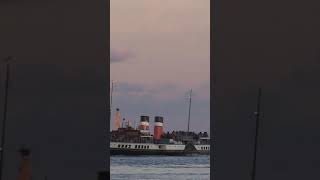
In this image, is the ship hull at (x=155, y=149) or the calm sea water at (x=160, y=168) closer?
the calm sea water at (x=160, y=168)

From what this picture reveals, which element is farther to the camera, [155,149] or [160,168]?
[155,149]

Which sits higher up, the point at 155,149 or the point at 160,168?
the point at 155,149

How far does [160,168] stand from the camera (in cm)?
3291

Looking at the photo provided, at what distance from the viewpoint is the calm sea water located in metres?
28.8

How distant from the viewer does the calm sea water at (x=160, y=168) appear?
28.8 meters

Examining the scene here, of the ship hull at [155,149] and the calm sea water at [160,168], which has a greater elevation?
the ship hull at [155,149]
